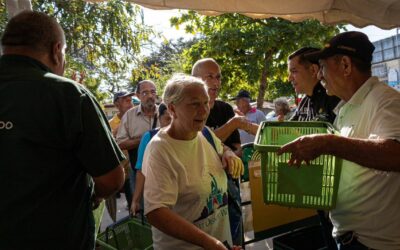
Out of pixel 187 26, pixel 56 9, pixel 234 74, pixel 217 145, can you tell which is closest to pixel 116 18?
pixel 56 9

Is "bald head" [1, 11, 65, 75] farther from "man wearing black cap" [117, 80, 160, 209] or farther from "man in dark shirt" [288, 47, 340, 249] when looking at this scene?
"man wearing black cap" [117, 80, 160, 209]

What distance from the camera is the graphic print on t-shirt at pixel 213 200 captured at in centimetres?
188

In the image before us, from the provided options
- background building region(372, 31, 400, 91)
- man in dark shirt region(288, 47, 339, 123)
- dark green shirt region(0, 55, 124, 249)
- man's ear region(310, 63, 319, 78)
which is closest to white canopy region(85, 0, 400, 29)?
man in dark shirt region(288, 47, 339, 123)

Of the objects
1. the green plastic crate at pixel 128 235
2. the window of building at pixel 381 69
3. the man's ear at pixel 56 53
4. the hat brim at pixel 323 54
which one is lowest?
the green plastic crate at pixel 128 235

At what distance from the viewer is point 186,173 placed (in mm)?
1838

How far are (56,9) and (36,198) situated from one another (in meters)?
6.59

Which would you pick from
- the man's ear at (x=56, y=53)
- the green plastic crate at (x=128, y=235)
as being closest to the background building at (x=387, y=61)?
the green plastic crate at (x=128, y=235)

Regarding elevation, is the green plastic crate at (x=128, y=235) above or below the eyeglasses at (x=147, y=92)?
below

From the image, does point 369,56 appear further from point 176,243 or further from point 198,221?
point 176,243

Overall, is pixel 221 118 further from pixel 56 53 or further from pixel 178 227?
pixel 56 53

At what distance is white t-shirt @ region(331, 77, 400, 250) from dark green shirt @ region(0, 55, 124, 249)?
1.29 m

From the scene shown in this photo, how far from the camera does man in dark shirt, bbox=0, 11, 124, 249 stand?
1405mm

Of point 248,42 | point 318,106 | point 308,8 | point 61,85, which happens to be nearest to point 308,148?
point 61,85

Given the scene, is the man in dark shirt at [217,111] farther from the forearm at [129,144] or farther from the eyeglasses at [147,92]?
the eyeglasses at [147,92]
